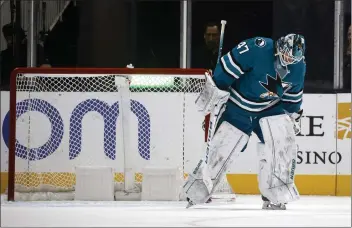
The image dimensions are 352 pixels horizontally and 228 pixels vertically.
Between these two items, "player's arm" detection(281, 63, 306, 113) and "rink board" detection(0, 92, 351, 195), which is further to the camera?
"rink board" detection(0, 92, 351, 195)

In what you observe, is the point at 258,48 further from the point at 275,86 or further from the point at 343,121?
the point at 343,121

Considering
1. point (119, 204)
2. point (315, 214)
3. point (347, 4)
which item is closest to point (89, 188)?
point (119, 204)

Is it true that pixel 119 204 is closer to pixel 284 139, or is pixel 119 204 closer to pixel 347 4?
pixel 284 139

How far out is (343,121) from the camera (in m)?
7.45

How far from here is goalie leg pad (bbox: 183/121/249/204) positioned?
579cm

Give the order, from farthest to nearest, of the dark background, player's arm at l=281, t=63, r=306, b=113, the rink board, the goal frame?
the dark background → the rink board → the goal frame → player's arm at l=281, t=63, r=306, b=113

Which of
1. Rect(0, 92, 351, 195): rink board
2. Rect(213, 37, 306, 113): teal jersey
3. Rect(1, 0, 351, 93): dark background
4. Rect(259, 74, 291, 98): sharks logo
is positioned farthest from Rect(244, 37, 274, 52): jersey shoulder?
Rect(1, 0, 351, 93): dark background

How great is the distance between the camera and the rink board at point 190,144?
6938 mm

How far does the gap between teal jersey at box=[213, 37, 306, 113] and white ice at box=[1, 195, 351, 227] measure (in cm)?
63

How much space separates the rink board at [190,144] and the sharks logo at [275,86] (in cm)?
122

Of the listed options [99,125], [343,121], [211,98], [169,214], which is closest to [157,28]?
[99,125]

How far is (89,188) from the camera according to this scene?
6551mm

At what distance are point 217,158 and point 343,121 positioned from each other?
1.95 metres

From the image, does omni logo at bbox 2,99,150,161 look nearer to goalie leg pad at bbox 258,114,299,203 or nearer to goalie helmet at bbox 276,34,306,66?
goalie leg pad at bbox 258,114,299,203
